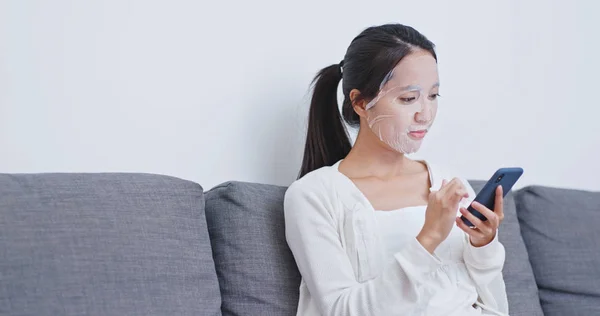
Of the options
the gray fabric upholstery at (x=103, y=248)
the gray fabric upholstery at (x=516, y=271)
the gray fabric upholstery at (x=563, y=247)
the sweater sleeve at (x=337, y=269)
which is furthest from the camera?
the gray fabric upholstery at (x=563, y=247)

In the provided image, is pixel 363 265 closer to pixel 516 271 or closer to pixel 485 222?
pixel 485 222

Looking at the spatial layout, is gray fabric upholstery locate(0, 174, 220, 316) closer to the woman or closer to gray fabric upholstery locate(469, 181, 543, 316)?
the woman

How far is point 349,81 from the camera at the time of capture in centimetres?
169

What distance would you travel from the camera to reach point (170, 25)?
5.81 feet

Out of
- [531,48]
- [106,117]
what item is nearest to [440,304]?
[106,117]

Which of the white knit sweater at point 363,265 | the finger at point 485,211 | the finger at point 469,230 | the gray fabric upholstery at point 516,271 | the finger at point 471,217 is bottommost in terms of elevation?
the gray fabric upholstery at point 516,271

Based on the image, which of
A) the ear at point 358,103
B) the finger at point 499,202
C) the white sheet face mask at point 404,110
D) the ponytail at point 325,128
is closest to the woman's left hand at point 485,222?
the finger at point 499,202

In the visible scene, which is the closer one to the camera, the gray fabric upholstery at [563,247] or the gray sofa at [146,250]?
the gray sofa at [146,250]

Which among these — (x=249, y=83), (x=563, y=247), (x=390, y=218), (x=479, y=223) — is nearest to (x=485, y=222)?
(x=479, y=223)

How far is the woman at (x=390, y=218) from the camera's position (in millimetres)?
1457

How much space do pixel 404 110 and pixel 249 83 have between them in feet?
1.41

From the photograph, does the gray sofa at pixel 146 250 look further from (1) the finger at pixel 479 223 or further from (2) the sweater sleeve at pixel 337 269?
(1) the finger at pixel 479 223

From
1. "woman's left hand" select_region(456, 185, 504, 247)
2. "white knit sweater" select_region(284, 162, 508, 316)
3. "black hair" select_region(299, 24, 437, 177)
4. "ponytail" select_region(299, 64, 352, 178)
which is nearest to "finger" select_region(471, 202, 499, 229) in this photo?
"woman's left hand" select_region(456, 185, 504, 247)

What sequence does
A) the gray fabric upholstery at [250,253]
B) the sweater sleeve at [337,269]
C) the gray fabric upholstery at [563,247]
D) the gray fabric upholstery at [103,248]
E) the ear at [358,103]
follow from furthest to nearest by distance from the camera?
the gray fabric upholstery at [563,247] → the ear at [358,103] → the gray fabric upholstery at [250,253] → the sweater sleeve at [337,269] → the gray fabric upholstery at [103,248]
